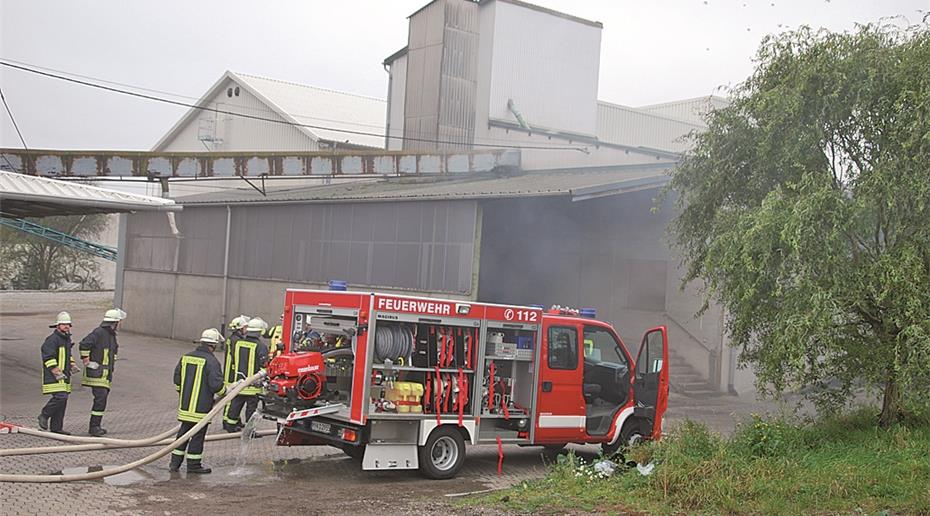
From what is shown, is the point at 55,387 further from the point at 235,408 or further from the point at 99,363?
the point at 235,408

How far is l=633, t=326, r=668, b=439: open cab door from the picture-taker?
1144 cm

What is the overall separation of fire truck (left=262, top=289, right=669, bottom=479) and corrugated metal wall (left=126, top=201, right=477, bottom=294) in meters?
8.53

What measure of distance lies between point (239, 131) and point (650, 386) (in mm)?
37215

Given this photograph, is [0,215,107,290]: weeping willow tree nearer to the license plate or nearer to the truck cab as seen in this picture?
the license plate

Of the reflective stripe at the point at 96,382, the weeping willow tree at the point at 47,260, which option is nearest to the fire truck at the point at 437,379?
the reflective stripe at the point at 96,382

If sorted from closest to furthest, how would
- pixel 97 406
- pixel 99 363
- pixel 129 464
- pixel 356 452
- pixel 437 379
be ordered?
pixel 129 464, pixel 437 379, pixel 356 452, pixel 97 406, pixel 99 363

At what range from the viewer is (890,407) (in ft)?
34.0

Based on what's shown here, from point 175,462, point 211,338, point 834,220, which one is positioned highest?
point 834,220

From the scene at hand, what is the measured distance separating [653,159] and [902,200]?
88.5 ft

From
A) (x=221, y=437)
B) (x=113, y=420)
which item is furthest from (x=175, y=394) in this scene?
(x=221, y=437)

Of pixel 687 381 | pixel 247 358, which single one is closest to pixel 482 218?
pixel 687 381

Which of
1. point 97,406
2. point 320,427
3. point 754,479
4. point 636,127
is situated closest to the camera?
point 754,479

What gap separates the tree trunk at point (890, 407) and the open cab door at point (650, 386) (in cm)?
262

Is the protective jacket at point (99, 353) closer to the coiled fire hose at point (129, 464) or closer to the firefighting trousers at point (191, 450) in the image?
the coiled fire hose at point (129, 464)
